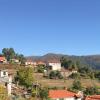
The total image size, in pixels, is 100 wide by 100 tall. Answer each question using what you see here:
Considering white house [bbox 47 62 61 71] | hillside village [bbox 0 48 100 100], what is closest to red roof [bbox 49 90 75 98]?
hillside village [bbox 0 48 100 100]

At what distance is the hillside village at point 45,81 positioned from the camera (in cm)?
5800

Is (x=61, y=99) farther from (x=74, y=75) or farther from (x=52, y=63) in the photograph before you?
(x=52, y=63)

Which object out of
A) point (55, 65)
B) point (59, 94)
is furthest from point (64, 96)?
point (55, 65)

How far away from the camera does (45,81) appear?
95.2m

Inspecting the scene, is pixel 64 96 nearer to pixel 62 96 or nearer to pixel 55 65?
pixel 62 96

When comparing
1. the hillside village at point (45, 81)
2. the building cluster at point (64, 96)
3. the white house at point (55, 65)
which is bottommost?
the building cluster at point (64, 96)

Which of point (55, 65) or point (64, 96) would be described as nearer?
point (64, 96)

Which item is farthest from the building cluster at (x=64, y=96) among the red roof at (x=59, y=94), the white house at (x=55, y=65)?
the white house at (x=55, y=65)

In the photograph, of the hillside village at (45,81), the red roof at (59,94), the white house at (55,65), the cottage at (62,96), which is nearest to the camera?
the hillside village at (45,81)

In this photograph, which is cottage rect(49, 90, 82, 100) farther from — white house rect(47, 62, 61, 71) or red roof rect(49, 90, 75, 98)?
white house rect(47, 62, 61, 71)

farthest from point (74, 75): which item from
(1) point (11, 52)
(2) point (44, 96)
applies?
(2) point (44, 96)

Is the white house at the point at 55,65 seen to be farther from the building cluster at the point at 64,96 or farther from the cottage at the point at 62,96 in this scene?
the cottage at the point at 62,96

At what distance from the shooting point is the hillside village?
5800 centimetres

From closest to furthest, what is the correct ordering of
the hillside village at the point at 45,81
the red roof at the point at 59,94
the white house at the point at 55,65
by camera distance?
the hillside village at the point at 45,81 → the red roof at the point at 59,94 → the white house at the point at 55,65
